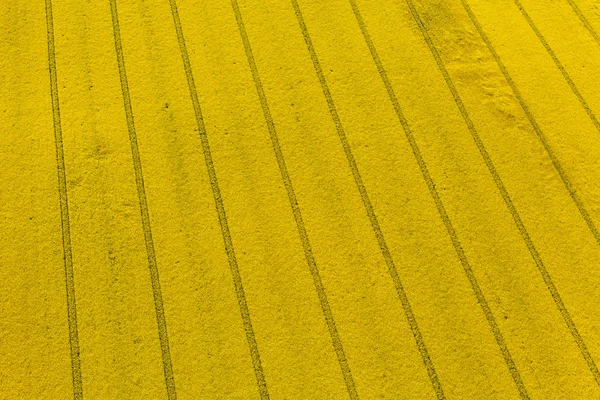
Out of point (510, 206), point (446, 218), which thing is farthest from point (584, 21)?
point (446, 218)

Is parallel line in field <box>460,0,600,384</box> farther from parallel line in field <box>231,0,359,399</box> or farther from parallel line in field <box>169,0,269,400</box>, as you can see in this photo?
parallel line in field <box>169,0,269,400</box>

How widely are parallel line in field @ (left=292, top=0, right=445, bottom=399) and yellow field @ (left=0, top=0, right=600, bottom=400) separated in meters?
0.01

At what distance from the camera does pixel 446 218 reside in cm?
396

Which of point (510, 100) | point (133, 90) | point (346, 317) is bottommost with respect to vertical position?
point (346, 317)

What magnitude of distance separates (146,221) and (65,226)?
0.50 metres

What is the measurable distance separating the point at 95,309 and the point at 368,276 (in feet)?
5.44

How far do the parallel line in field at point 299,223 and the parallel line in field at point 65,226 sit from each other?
1408 mm

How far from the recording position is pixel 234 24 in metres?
4.70

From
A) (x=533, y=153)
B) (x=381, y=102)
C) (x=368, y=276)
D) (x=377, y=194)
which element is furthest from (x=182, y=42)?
(x=533, y=153)

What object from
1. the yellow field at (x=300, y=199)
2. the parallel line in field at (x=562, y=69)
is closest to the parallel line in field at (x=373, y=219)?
the yellow field at (x=300, y=199)

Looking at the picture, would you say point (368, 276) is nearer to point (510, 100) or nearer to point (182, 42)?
point (510, 100)

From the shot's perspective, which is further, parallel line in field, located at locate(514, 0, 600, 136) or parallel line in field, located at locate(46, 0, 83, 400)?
parallel line in field, located at locate(514, 0, 600, 136)

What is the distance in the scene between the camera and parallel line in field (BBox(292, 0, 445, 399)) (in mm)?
3498

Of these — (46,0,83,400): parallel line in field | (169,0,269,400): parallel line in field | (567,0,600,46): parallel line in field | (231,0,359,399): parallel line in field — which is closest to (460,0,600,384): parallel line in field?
(567,0,600,46): parallel line in field
